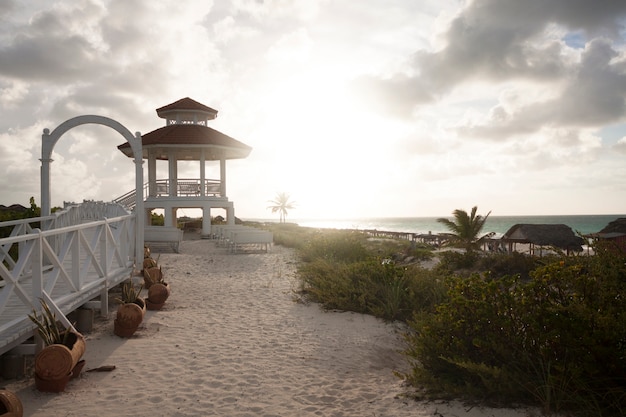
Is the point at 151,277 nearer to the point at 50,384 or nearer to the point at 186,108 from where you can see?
the point at 50,384

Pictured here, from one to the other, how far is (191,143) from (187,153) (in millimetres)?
3208

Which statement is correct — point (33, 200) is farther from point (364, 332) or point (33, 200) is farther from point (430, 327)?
point (430, 327)

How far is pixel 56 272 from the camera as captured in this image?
650cm

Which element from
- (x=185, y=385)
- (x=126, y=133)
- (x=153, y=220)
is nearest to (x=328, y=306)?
(x=185, y=385)

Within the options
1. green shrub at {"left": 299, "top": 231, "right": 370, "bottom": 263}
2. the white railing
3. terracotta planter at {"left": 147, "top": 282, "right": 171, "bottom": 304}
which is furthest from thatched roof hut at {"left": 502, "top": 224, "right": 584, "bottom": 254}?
the white railing

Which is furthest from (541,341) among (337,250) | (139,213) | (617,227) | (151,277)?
(617,227)

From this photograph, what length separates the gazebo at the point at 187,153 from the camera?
77.9ft

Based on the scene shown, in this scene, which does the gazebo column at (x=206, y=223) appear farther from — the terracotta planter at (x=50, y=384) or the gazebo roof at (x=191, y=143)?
the terracotta planter at (x=50, y=384)

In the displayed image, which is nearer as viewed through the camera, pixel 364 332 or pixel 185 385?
pixel 185 385

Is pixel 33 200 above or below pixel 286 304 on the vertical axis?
above

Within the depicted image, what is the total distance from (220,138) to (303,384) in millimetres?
20717

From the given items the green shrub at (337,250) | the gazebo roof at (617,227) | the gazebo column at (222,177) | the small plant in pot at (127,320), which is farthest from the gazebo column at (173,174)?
the gazebo roof at (617,227)

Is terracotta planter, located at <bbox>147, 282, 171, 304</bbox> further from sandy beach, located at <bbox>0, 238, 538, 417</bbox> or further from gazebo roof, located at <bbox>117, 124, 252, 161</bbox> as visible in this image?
gazebo roof, located at <bbox>117, 124, 252, 161</bbox>

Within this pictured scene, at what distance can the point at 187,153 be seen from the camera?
2628 cm
